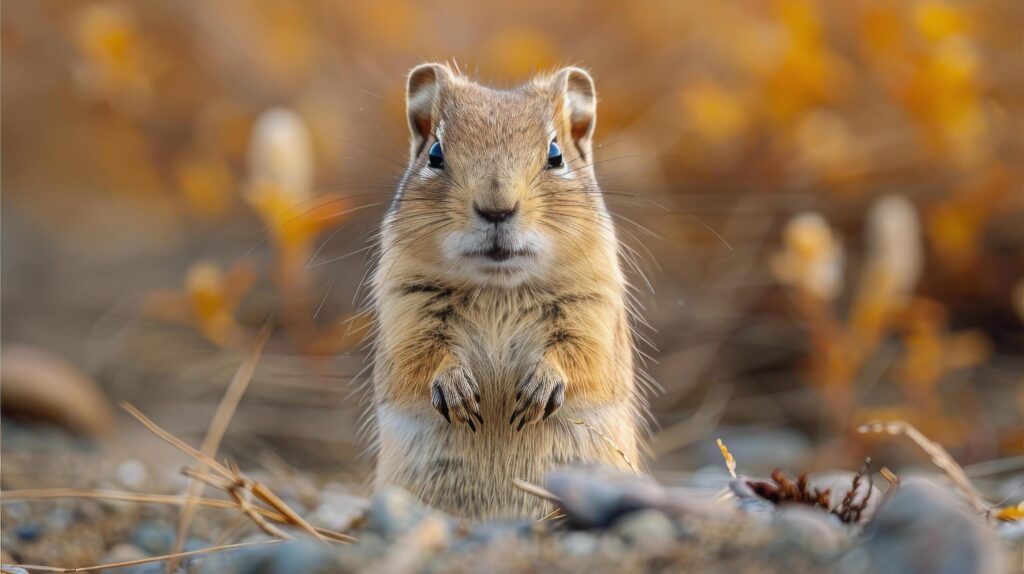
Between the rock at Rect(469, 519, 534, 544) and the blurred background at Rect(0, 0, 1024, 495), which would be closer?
the rock at Rect(469, 519, 534, 544)

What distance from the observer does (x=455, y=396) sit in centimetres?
298

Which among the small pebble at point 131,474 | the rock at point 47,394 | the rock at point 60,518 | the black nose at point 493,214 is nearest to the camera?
the black nose at point 493,214

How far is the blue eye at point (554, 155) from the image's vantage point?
3.37 m

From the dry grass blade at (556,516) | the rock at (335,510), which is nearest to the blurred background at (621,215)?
the rock at (335,510)

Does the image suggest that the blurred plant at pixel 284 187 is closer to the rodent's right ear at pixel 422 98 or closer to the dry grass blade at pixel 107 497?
the rodent's right ear at pixel 422 98

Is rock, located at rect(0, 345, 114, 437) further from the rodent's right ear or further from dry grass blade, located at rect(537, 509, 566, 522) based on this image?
dry grass blade, located at rect(537, 509, 566, 522)

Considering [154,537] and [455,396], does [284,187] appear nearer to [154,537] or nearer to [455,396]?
[154,537]

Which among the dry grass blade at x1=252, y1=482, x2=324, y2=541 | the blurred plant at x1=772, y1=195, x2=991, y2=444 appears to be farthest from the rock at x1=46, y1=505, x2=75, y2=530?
the blurred plant at x1=772, y1=195, x2=991, y2=444

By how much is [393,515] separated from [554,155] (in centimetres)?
143

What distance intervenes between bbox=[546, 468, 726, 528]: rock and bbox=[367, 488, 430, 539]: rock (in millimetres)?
332

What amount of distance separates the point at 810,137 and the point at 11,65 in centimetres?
607

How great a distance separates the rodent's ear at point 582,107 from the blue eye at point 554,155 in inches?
10.6

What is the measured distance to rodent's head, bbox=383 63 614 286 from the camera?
3.02 metres

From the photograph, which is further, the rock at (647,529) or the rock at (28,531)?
the rock at (28,531)
